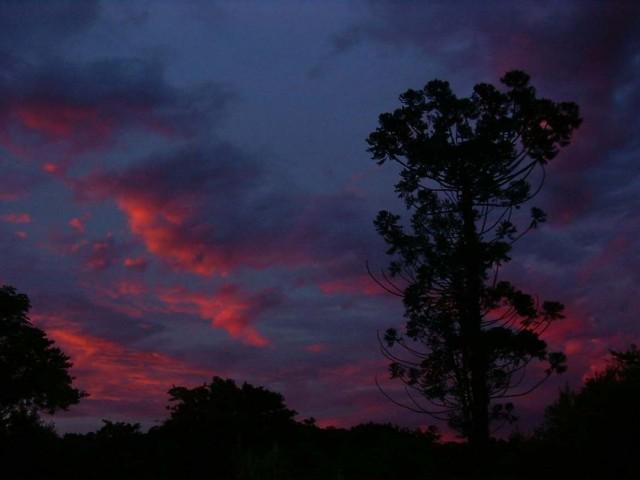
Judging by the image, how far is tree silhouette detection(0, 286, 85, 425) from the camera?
34438 millimetres

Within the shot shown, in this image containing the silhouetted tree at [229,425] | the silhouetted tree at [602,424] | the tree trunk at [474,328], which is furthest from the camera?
the tree trunk at [474,328]

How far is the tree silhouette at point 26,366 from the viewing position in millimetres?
34438

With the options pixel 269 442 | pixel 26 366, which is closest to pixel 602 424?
pixel 269 442

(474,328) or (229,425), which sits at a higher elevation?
(474,328)

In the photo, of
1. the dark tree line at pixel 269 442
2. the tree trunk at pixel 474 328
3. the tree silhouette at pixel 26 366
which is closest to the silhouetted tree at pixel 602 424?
the dark tree line at pixel 269 442

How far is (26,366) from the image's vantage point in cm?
3531

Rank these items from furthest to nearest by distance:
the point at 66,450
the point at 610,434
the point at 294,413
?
the point at 294,413, the point at 66,450, the point at 610,434

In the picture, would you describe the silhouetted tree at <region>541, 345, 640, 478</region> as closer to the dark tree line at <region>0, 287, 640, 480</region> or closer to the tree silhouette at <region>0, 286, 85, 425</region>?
the dark tree line at <region>0, 287, 640, 480</region>

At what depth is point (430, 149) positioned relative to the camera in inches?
1071

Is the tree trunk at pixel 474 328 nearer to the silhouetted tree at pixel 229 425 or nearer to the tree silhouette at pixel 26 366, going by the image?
the silhouetted tree at pixel 229 425

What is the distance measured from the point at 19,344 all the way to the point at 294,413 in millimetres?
13271

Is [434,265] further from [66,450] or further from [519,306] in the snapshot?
[66,450]

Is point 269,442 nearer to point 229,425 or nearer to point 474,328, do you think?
point 229,425

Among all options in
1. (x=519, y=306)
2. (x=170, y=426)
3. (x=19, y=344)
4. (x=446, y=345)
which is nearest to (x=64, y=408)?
(x=19, y=344)
